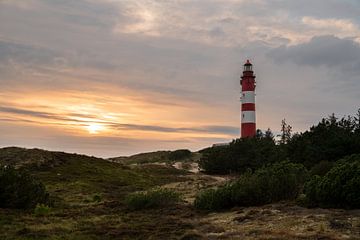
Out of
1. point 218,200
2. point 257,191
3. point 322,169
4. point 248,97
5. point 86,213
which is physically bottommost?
point 86,213

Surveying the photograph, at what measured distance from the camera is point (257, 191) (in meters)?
21.6

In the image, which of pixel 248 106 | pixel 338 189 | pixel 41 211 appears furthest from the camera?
pixel 248 106

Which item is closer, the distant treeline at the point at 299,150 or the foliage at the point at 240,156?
the distant treeline at the point at 299,150

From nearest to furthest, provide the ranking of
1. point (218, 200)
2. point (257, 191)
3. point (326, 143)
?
point (257, 191)
point (218, 200)
point (326, 143)

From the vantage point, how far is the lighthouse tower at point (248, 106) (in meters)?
59.7

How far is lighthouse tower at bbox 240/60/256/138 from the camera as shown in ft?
196

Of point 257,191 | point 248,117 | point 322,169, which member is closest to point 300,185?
point 257,191

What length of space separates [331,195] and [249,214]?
3500 mm

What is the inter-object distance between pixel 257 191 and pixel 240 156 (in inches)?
1185

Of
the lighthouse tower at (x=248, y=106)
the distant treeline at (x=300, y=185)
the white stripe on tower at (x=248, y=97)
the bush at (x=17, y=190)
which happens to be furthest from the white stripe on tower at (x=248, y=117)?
the bush at (x=17, y=190)

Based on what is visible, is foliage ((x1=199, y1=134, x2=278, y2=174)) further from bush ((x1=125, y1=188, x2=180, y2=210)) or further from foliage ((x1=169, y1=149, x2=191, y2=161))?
bush ((x1=125, y1=188, x2=180, y2=210))

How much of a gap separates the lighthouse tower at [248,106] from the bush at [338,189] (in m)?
39.9

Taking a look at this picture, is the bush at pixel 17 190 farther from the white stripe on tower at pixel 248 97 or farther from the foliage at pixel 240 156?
the white stripe on tower at pixel 248 97

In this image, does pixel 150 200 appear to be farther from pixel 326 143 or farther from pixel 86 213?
pixel 326 143
